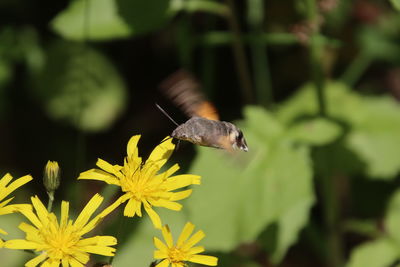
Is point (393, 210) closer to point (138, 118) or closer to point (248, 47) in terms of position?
point (248, 47)

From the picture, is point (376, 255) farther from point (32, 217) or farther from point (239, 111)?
point (32, 217)

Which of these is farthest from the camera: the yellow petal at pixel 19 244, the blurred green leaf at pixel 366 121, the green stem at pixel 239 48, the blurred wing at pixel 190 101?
the blurred green leaf at pixel 366 121

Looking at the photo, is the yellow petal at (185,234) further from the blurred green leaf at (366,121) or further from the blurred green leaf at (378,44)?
the blurred green leaf at (378,44)

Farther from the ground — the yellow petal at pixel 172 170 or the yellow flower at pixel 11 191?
the yellow petal at pixel 172 170

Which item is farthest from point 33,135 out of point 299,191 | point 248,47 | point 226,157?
point 299,191

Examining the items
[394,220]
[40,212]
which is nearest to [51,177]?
[40,212]

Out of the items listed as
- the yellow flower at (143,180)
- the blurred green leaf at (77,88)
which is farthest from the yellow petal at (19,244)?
the blurred green leaf at (77,88)

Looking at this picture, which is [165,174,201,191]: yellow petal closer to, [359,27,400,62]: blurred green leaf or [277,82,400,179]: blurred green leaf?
[277,82,400,179]: blurred green leaf
